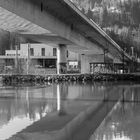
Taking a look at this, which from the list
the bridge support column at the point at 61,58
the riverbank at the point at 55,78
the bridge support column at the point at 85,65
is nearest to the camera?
the riverbank at the point at 55,78

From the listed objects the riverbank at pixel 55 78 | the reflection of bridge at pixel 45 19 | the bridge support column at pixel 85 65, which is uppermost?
the reflection of bridge at pixel 45 19

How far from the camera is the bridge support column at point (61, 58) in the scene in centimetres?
5072

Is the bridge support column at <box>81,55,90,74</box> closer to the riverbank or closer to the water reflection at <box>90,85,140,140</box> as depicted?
the riverbank

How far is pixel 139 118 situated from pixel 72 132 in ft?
13.2

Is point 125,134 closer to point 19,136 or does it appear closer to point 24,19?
point 19,136

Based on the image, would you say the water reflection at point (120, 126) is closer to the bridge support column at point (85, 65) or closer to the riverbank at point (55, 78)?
the riverbank at point (55, 78)

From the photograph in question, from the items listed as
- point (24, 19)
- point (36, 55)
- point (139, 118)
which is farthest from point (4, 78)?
point (36, 55)

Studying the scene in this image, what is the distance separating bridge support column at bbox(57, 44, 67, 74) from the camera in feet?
166

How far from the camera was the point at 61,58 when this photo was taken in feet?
174

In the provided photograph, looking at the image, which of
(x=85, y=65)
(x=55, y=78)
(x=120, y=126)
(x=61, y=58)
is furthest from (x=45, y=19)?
(x=85, y=65)

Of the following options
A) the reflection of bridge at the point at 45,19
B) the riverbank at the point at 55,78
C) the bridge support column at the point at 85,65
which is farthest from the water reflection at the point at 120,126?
the bridge support column at the point at 85,65

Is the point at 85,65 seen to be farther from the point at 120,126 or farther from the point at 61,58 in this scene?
the point at 120,126

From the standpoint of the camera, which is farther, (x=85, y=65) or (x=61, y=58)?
(x=85, y=65)

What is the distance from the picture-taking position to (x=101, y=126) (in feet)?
42.3
